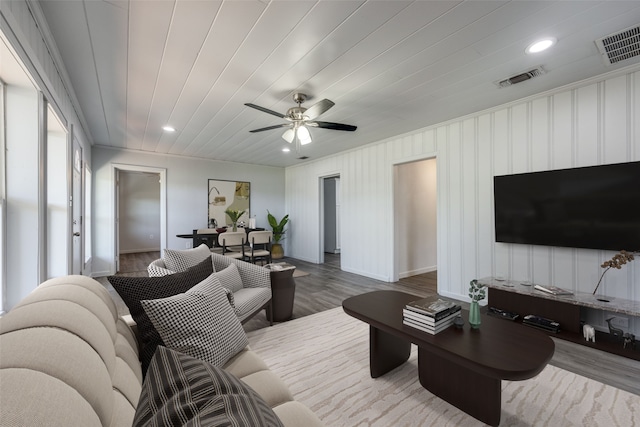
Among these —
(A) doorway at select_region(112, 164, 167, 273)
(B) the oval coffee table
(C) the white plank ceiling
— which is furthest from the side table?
(A) doorway at select_region(112, 164, 167, 273)

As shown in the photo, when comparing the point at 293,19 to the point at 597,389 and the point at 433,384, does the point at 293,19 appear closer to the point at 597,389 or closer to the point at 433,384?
the point at 433,384

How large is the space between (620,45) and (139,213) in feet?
33.3

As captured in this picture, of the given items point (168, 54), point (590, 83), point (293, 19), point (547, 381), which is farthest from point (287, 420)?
point (590, 83)


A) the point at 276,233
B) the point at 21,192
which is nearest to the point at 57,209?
the point at 21,192

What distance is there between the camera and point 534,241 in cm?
286

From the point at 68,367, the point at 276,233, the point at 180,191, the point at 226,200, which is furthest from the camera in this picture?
the point at 276,233

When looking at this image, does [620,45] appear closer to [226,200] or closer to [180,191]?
[226,200]

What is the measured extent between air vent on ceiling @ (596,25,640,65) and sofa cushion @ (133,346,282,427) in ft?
10.2

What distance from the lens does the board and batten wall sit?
243 centimetres

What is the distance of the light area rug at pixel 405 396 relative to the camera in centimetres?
152

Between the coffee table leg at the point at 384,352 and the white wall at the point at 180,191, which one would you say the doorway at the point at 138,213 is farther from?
the coffee table leg at the point at 384,352

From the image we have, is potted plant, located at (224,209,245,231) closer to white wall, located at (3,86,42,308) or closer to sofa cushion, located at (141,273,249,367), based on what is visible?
white wall, located at (3,86,42,308)

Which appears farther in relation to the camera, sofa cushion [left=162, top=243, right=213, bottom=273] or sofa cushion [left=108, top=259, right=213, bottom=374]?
sofa cushion [left=162, top=243, right=213, bottom=273]

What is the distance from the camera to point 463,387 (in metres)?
1.59
